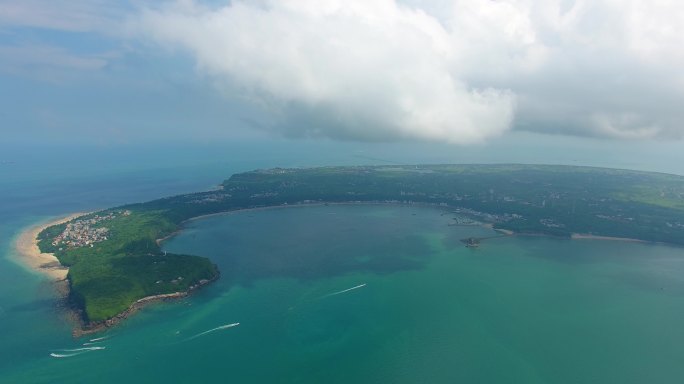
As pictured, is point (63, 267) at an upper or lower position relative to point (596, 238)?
upper

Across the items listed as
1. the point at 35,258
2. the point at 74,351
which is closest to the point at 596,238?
the point at 74,351

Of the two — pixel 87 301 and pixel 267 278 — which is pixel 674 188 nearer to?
pixel 267 278

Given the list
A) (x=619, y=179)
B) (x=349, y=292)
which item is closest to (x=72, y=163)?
(x=349, y=292)

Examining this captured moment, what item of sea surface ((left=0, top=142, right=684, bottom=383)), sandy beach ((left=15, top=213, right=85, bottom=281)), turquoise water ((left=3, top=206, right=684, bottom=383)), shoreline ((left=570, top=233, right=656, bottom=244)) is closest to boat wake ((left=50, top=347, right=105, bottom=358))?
sea surface ((left=0, top=142, right=684, bottom=383))

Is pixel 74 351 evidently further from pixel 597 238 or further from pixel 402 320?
pixel 597 238

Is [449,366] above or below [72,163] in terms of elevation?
below

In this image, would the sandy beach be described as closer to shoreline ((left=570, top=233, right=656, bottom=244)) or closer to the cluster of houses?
the cluster of houses

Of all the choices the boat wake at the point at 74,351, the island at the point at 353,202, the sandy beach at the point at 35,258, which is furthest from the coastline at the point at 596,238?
the sandy beach at the point at 35,258
